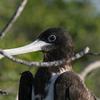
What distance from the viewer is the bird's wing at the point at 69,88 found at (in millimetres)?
7098

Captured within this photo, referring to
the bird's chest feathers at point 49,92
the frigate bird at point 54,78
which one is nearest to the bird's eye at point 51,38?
the frigate bird at point 54,78

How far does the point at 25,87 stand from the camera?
7379mm

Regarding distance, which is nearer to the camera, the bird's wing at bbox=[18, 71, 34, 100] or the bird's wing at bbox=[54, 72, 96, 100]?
the bird's wing at bbox=[54, 72, 96, 100]

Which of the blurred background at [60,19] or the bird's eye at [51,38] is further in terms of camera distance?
the blurred background at [60,19]

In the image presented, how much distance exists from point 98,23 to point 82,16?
1232 mm

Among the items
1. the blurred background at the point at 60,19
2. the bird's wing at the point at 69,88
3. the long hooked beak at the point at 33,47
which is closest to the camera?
the long hooked beak at the point at 33,47

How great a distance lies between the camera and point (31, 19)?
787 inches

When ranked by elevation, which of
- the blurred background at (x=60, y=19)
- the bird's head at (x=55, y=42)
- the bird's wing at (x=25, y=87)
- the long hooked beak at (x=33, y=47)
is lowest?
the bird's wing at (x=25, y=87)

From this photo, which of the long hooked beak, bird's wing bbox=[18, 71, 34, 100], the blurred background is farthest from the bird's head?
the blurred background

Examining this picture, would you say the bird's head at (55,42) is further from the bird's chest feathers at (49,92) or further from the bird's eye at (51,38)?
the bird's chest feathers at (49,92)

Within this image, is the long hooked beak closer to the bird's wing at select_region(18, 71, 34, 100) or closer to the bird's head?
the bird's head

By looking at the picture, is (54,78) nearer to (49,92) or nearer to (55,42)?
(49,92)

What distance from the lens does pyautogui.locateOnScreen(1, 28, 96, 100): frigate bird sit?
7.14m

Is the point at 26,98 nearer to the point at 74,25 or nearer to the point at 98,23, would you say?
the point at 74,25
